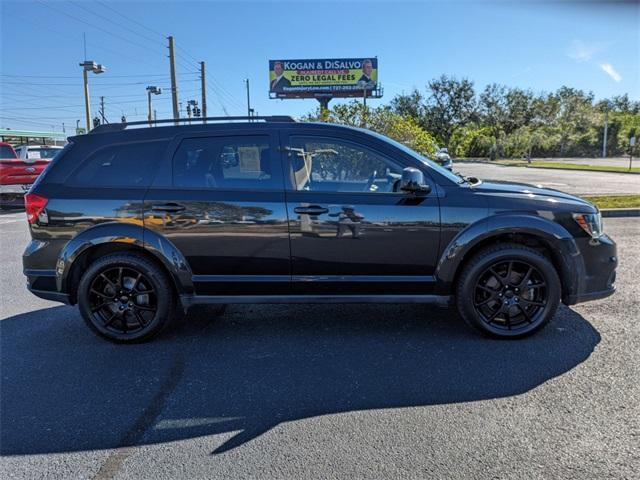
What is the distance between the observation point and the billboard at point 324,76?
46.8 meters

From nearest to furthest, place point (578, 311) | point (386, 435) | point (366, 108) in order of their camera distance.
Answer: point (386, 435)
point (578, 311)
point (366, 108)

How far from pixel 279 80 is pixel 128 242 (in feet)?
152

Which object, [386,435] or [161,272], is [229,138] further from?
[386,435]

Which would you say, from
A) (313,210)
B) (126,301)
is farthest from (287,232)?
(126,301)

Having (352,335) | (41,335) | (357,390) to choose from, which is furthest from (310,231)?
(41,335)

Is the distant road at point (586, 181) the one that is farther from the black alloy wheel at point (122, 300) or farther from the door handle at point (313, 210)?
the black alloy wheel at point (122, 300)

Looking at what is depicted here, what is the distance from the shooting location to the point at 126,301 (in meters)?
4.03

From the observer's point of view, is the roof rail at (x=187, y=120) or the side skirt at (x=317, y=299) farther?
the roof rail at (x=187, y=120)

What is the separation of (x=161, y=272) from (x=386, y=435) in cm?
232

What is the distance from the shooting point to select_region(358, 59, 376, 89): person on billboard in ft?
153

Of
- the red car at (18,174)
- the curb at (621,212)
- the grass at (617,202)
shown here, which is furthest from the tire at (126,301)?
the red car at (18,174)

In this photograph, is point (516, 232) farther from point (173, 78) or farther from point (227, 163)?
point (173, 78)

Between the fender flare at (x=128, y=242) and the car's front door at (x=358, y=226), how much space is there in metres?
0.98

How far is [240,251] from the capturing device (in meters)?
3.92
